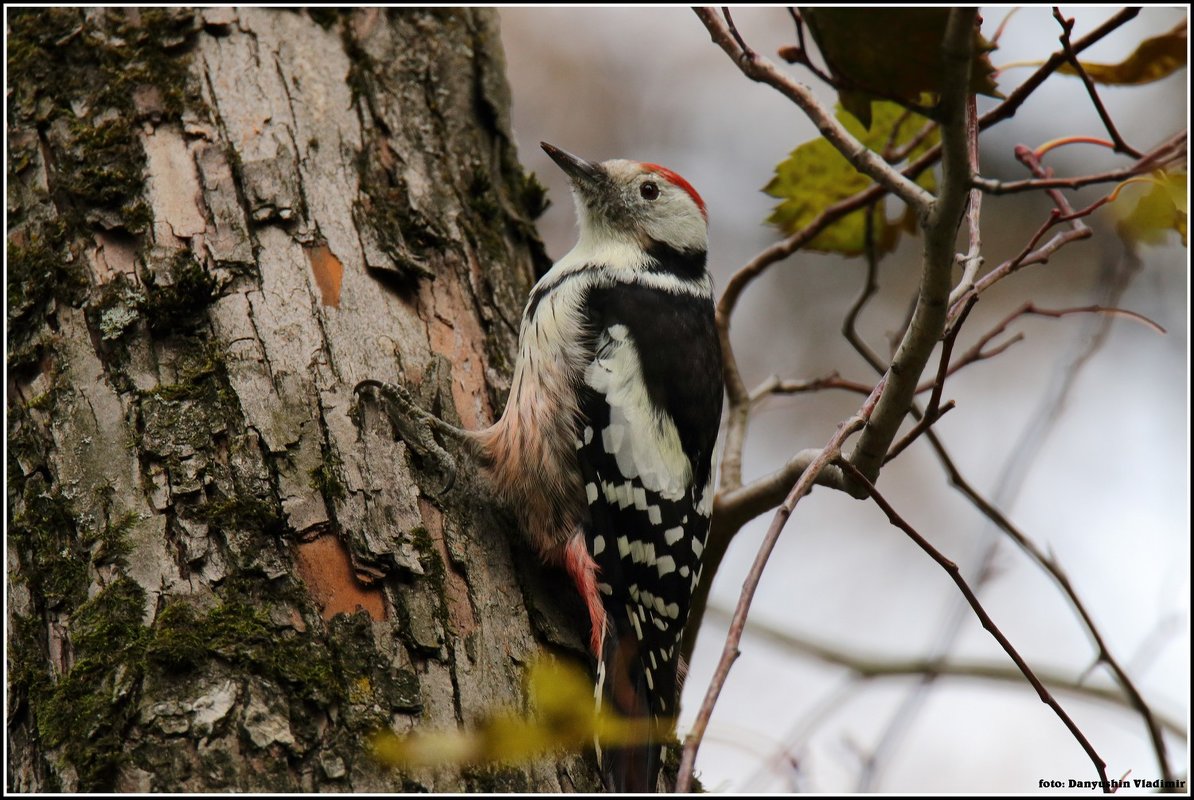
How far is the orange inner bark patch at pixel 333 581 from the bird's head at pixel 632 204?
1935 mm

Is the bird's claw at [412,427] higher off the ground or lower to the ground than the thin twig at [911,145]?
lower

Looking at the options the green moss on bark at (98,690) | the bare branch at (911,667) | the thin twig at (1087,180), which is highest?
the thin twig at (1087,180)

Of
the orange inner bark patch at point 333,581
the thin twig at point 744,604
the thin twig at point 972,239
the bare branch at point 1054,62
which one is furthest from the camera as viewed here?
the orange inner bark patch at point 333,581

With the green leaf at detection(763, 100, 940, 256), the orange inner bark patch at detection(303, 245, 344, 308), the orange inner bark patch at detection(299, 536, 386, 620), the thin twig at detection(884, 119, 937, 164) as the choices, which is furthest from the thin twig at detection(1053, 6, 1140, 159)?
the orange inner bark patch at detection(303, 245, 344, 308)

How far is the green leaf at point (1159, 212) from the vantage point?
218cm

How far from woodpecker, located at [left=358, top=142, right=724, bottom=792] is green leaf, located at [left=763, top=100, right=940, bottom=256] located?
475mm

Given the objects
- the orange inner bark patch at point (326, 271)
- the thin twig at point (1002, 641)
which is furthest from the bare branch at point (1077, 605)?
the orange inner bark patch at point (326, 271)

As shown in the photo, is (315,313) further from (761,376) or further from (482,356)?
(761,376)

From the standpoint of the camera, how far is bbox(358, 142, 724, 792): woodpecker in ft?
8.97

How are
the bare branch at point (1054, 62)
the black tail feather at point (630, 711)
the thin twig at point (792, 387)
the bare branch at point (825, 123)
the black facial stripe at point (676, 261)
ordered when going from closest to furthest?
the bare branch at point (1054, 62) → the bare branch at point (825, 123) → the black tail feather at point (630, 711) → the thin twig at point (792, 387) → the black facial stripe at point (676, 261)

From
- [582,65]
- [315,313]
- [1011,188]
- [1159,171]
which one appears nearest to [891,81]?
[1011,188]

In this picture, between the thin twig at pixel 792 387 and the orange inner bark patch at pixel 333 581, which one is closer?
the orange inner bark patch at pixel 333 581

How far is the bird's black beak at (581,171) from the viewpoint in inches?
151

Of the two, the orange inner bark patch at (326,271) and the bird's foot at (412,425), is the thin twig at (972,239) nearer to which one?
the bird's foot at (412,425)
